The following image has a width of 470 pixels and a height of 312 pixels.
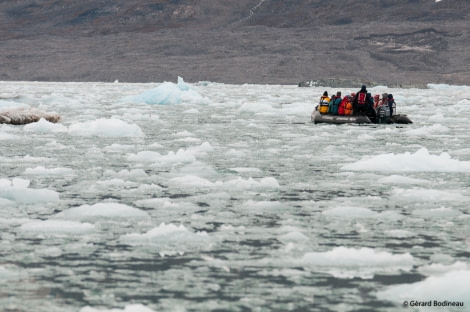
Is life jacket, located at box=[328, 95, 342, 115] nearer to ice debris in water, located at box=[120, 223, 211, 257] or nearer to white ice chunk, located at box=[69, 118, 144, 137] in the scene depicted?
white ice chunk, located at box=[69, 118, 144, 137]

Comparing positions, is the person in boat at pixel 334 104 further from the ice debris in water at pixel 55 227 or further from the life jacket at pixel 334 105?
the ice debris in water at pixel 55 227

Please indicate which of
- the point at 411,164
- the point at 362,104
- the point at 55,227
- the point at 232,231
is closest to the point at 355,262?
the point at 232,231

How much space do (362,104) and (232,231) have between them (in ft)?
57.8

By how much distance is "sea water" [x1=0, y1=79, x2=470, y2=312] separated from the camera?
548cm

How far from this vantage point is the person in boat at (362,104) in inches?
963

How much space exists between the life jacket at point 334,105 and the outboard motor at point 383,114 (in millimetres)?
1204

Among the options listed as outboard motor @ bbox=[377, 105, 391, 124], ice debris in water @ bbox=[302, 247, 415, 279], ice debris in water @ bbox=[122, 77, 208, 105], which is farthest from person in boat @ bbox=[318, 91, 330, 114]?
ice debris in water @ bbox=[302, 247, 415, 279]

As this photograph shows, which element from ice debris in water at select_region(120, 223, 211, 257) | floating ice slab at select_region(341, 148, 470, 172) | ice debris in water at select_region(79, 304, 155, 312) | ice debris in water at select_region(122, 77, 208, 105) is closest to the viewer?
ice debris in water at select_region(79, 304, 155, 312)

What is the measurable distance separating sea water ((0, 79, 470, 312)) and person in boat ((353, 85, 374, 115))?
9.28 meters

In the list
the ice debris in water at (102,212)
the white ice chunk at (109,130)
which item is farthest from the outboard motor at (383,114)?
the ice debris in water at (102,212)

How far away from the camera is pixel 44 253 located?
21.6 ft

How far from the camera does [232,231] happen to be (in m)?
7.54

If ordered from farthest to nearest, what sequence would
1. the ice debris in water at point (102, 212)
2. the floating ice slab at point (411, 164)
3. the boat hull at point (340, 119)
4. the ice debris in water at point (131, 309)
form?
the boat hull at point (340, 119), the floating ice slab at point (411, 164), the ice debris in water at point (102, 212), the ice debris in water at point (131, 309)

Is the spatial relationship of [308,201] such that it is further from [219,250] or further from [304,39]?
[304,39]
